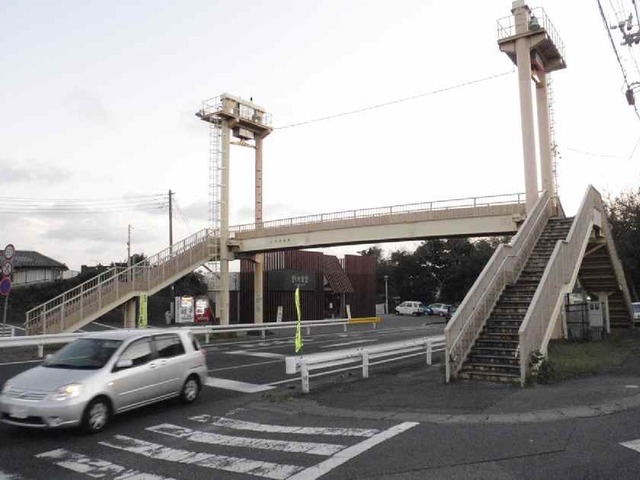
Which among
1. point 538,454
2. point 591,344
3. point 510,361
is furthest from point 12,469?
point 591,344

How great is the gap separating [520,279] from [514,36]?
1232 cm

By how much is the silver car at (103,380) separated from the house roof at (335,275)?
37.0 metres

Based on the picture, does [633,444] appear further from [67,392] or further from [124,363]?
[67,392]

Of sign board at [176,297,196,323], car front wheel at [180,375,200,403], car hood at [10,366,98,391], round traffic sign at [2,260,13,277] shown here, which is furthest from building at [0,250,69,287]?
car hood at [10,366,98,391]

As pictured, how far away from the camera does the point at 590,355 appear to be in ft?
55.3

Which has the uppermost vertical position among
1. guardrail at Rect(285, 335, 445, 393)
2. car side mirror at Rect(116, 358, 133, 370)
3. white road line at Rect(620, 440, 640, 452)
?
car side mirror at Rect(116, 358, 133, 370)

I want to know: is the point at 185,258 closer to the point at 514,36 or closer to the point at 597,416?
the point at 514,36

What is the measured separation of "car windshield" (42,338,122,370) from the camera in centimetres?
913

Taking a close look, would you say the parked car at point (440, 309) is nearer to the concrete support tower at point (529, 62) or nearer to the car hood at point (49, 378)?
the concrete support tower at point (529, 62)

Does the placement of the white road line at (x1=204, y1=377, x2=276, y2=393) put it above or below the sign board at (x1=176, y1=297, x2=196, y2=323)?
below

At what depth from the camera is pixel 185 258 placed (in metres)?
31.4

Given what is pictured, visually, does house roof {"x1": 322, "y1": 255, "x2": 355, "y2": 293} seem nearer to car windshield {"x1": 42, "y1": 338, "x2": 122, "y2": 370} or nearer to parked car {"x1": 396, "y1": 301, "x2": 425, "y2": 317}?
parked car {"x1": 396, "y1": 301, "x2": 425, "y2": 317}

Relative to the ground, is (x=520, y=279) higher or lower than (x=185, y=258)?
lower

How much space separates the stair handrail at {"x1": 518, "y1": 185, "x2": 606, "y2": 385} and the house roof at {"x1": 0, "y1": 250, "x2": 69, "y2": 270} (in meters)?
56.5
